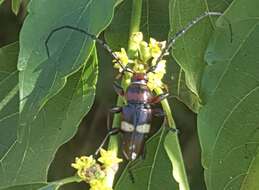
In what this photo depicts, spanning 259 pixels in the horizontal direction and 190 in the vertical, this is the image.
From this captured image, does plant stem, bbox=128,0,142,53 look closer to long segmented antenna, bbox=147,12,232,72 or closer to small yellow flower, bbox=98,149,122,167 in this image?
long segmented antenna, bbox=147,12,232,72

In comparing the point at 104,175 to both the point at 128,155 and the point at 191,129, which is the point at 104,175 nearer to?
the point at 128,155

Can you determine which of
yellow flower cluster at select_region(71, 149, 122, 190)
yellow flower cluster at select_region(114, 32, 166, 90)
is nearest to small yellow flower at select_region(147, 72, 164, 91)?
yellow flower cluster at select_region(114, 32, 166, 90)

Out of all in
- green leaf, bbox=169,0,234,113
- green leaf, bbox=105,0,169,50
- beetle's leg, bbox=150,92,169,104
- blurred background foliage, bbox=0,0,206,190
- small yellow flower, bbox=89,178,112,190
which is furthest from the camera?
blurred background foliage, bbox=0,0,206,190

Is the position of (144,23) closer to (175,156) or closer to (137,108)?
(137,108)

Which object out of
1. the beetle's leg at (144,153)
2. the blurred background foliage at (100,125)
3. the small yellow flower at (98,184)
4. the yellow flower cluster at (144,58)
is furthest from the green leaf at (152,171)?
the blurred background foliage at (100,125)

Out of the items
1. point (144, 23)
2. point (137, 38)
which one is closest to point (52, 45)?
point (137, 38)

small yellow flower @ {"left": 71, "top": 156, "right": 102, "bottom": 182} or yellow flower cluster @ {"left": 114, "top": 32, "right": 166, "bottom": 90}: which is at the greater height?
yellow flower cluster @ {"left": 114, "top": 32, "right": 166, "bottom": 90}
